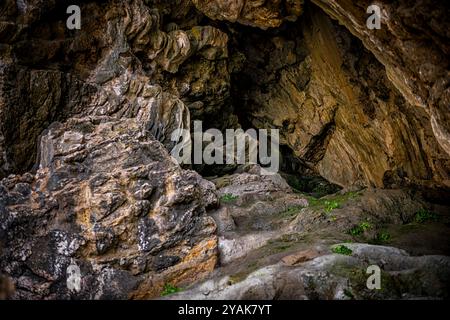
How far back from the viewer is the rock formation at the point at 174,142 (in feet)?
40.8

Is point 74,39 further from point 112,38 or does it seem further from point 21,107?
point 21,107

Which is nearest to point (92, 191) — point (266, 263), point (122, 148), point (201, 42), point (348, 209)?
point (122, 148)

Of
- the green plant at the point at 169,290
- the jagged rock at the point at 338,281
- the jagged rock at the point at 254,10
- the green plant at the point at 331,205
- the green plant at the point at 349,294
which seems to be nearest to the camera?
the green plant at the point at 349,294

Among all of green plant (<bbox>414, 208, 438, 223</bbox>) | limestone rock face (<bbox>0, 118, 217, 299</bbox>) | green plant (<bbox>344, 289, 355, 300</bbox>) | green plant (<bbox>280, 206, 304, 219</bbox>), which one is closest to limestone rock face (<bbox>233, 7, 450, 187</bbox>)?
green plant (<bbox>414, 208, 438, 223</bbox>)

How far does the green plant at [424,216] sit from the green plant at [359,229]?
7.54ft

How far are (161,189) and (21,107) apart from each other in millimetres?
6168

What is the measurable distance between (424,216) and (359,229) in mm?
3059

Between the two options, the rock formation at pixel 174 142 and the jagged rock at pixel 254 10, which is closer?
the rock formation at pixel 174 142

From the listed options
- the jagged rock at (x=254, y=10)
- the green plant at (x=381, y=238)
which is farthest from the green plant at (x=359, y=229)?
the jagged rock at (x=254, y=10)

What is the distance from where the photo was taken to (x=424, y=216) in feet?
54.6

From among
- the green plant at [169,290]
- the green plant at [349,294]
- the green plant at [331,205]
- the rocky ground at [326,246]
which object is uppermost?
the green plant at [331,205]

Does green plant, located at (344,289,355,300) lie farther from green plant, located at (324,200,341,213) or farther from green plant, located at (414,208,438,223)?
green plant, located at (414,208,438,223)

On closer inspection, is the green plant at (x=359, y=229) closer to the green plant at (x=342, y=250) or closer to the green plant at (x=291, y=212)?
the green plant at (x=342, y=250)

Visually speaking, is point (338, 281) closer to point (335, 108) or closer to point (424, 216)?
point (424, 216)
